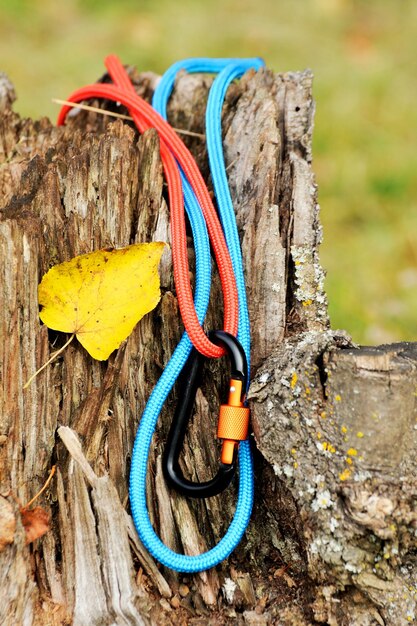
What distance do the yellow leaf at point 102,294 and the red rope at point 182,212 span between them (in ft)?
0.36

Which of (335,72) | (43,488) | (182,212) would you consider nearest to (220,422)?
(43,488)

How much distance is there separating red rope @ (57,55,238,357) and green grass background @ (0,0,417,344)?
1.85m

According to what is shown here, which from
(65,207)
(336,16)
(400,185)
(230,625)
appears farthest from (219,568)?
(336,16)

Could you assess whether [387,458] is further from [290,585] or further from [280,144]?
[280,144]

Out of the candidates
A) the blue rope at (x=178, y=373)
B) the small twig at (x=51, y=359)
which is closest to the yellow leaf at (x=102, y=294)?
the small twig at (x=51, y=359)

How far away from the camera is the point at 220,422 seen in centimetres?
192

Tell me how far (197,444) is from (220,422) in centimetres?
15

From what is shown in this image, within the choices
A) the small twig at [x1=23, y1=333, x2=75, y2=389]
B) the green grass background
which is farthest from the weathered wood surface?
the green grass background

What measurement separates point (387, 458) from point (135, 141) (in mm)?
1484

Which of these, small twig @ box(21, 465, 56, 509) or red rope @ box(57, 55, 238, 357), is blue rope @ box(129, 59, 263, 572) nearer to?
red rope @ box(57, 55, 238, 357)

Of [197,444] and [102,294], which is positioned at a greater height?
[102,294]

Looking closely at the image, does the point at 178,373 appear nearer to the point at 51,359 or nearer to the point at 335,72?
the point at 51,359

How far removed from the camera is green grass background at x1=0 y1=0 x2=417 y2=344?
4.32m

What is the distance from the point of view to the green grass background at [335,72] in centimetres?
432
